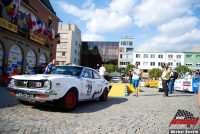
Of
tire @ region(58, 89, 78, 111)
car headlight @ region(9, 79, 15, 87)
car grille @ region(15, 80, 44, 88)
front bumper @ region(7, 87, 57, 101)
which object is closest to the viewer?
front bumper @ region(7, 87, 57, 101)

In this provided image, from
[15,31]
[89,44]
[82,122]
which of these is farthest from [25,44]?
[89,44]

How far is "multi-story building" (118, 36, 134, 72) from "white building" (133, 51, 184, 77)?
4804 millimetres

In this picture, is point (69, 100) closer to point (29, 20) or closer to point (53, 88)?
point (53, 88)

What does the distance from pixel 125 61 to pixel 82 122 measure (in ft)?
236

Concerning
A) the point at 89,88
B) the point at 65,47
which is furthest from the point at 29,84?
the point at 65,47

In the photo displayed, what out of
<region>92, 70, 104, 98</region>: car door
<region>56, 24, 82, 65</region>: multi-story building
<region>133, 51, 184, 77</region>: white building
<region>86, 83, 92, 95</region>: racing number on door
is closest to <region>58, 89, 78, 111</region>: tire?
<region>86, 83, 92, 95</region>: racing number on door

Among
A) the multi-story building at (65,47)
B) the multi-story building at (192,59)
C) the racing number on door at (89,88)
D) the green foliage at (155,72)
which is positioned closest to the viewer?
the racing number on door at (89,88)

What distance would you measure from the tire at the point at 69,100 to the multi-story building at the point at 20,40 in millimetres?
13125

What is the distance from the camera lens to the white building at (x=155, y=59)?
67.9 metres

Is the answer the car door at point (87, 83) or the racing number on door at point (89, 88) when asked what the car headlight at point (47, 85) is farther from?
the racing number on door at point (89, 88)

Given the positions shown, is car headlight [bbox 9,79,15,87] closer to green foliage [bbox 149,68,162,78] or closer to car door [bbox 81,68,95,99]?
car door [bbox 81,68,95,99]

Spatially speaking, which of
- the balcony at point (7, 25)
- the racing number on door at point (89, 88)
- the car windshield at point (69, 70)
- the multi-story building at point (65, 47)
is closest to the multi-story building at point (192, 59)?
the multi-story building at point (65, 47)

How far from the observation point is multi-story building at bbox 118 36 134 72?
2955 inches

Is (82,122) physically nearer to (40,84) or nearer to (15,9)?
(40,84)
